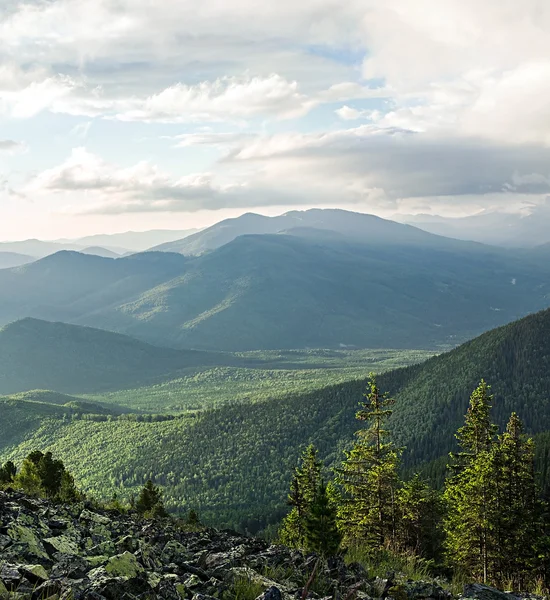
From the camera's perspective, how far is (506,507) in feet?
118

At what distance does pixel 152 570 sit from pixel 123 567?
4.53 feet

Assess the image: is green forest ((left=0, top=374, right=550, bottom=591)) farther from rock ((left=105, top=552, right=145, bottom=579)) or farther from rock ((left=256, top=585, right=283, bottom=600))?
rock ((left=256, top=585, right=283, bottom=600))

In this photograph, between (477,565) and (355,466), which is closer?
(477,565)

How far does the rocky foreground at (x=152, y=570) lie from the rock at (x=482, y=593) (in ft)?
0.07

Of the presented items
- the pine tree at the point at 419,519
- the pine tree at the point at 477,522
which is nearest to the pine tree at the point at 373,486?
the pine tree at the point at 419,519

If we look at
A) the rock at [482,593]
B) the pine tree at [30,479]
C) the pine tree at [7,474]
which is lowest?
the pine tree at [7,474]

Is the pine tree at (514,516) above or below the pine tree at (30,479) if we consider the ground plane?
below

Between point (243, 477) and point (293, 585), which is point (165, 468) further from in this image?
point (293, 585)

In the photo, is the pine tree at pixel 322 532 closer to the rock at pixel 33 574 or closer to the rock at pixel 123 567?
the rock at pixel 123 567

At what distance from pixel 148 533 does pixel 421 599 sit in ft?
35.3

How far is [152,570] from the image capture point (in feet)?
39.7

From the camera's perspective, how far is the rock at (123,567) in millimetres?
10602

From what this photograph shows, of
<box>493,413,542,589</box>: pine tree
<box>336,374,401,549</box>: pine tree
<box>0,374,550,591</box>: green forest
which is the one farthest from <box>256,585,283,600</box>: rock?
<box>493,413,542,589</box>: pine tree

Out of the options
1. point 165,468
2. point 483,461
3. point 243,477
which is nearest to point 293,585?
point 483,461
